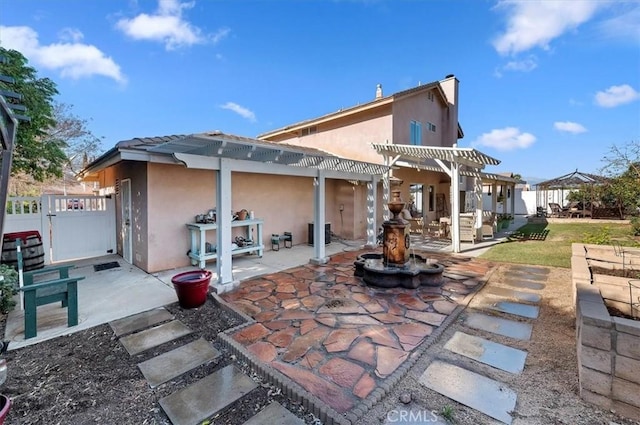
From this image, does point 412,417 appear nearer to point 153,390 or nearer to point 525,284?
point 153,390

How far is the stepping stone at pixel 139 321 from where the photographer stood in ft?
12.8

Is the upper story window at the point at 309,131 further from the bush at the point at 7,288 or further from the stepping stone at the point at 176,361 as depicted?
the stepping stone at the point at 176,361

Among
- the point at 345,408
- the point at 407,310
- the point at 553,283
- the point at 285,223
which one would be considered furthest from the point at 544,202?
the point at 345,408

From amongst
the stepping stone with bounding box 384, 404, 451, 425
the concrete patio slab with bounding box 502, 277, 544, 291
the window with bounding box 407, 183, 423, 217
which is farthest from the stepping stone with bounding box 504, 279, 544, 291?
the window with bounding box 407, 183, 423, 217

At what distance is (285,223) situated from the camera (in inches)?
381

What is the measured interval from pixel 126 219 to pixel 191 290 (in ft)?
15.0

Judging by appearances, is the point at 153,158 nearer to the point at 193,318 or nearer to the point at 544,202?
the point at 193,318

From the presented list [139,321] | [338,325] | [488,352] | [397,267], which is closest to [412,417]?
[488,352]

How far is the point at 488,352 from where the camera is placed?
10.7ft

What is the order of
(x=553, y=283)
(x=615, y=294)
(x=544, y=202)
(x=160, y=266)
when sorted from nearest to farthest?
(x=615, y=294)
(x=553, y=283)
(x=160, y=266)
(x=544, y=202)

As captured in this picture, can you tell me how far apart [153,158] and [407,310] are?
579 cm

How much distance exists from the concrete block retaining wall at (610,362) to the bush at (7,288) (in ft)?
23.2

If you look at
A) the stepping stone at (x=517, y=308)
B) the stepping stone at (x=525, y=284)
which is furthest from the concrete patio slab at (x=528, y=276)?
the stepping stone at (x=517, y=308)

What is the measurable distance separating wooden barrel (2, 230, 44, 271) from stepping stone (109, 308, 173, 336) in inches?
142
